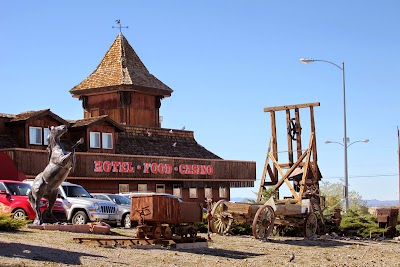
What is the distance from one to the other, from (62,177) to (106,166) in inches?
923

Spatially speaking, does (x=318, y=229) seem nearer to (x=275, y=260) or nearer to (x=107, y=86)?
(x=275, y=260)

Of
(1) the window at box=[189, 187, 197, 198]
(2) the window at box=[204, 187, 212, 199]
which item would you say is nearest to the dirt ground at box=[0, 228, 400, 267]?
(1) the window at box=[189, 187, 197, 198]

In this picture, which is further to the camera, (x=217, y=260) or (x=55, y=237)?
(x=55, y=237)

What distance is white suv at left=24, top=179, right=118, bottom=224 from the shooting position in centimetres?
3225

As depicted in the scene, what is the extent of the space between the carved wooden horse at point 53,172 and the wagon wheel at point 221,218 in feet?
18.5

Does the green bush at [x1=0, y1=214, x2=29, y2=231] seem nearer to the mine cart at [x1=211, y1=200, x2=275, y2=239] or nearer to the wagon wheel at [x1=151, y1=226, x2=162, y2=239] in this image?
the wagon wheel at [x1=151, y1=226, x2=162, y2=239]

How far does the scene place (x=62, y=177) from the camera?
2781cm

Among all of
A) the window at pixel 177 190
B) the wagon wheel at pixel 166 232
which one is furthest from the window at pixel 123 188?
the wagon wheel at pixel 166 232

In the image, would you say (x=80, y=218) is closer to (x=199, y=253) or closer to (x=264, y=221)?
(x=264, y=221)

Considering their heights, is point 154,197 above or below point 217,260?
above

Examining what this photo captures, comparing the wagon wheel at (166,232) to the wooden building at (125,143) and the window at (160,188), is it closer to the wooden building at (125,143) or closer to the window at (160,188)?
the wooden building at (125,143)

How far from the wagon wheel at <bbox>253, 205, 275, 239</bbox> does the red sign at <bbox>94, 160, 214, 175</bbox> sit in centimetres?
2211

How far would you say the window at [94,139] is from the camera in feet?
178

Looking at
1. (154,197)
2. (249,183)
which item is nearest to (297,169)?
(154,197)
